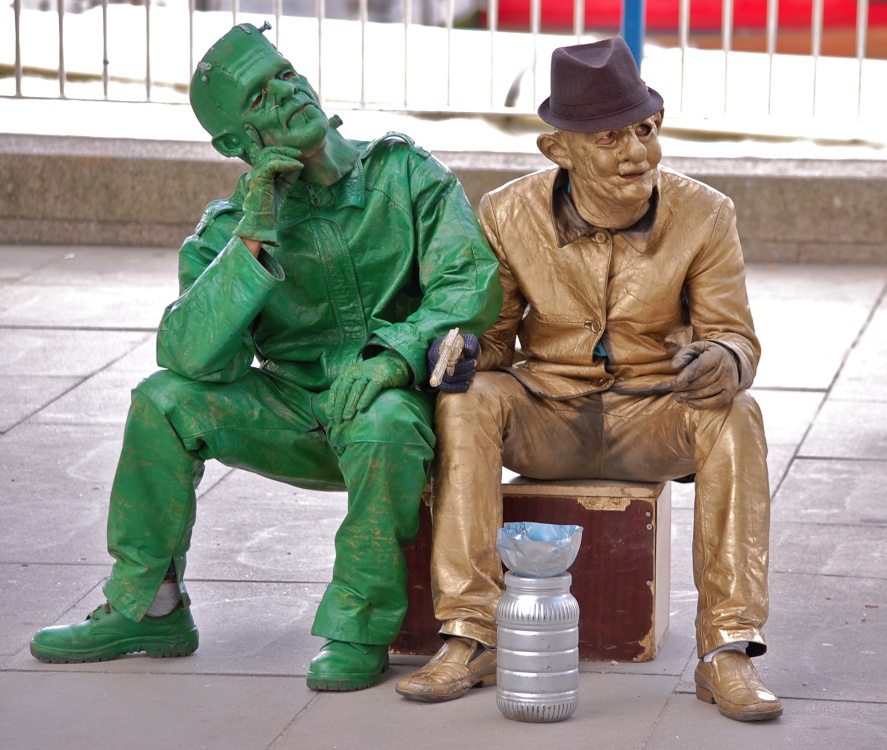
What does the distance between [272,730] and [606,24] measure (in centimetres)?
934

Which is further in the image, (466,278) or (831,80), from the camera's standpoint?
(831,80)

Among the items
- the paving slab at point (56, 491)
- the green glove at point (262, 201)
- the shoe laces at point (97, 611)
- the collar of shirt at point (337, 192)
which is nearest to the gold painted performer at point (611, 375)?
the collar of shirt at point (337, 192)

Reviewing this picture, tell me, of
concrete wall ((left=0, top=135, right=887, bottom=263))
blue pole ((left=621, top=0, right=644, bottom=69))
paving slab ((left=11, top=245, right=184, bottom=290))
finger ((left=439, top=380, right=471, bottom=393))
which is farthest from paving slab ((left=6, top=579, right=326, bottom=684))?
concrete wall ((left=0, top=135, right=887, bottom=263))

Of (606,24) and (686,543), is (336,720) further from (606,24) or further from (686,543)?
(606,24)

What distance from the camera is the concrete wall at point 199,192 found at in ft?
30.0

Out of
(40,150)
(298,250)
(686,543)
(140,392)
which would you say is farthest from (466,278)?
(40,150)

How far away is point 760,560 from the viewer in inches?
158

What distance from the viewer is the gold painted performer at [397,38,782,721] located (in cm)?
401

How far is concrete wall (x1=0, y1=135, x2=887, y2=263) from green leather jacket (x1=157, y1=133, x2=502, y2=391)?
15.8 ft

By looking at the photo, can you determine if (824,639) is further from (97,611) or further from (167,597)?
(97,611)

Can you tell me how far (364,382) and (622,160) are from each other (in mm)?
798

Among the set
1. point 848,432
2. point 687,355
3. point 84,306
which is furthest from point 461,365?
point 84,306

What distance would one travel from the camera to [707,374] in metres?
4.04

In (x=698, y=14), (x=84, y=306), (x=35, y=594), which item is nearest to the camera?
(x=35, y=594)
